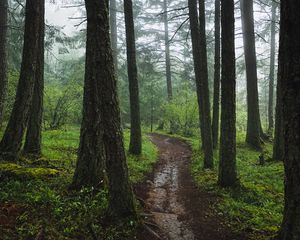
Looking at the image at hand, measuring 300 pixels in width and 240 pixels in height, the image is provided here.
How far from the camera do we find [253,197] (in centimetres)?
769

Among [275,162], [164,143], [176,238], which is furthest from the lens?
[164,143]

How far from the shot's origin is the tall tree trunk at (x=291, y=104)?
3568 millimetres

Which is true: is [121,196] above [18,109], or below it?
below

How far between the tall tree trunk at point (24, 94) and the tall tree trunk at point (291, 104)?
6.26 metres

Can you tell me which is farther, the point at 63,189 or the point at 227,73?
the point at 227,73

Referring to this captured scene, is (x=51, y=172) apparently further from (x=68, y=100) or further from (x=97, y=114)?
(x=68, y=100)

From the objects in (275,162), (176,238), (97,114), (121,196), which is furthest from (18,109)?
(275,162)

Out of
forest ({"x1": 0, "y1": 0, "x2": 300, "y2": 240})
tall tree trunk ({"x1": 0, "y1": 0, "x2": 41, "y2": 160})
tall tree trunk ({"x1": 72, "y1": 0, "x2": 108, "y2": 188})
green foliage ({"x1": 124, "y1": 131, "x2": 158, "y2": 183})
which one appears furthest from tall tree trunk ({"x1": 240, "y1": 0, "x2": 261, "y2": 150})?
tall tree trunk ({"x1": 0, "y1": 0, "x2": 41, "y2": 160})

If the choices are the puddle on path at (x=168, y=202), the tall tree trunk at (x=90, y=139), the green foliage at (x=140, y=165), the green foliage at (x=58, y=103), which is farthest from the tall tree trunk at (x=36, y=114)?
the green foliage at (x=58, y=103)

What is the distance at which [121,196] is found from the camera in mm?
5656

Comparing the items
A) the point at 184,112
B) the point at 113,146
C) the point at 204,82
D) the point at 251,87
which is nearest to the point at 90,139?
the point at 113,146

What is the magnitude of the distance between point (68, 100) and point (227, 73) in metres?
10.6

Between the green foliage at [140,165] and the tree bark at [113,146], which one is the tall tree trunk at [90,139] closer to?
the tree bark at [113,146]

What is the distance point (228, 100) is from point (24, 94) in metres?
5.38
